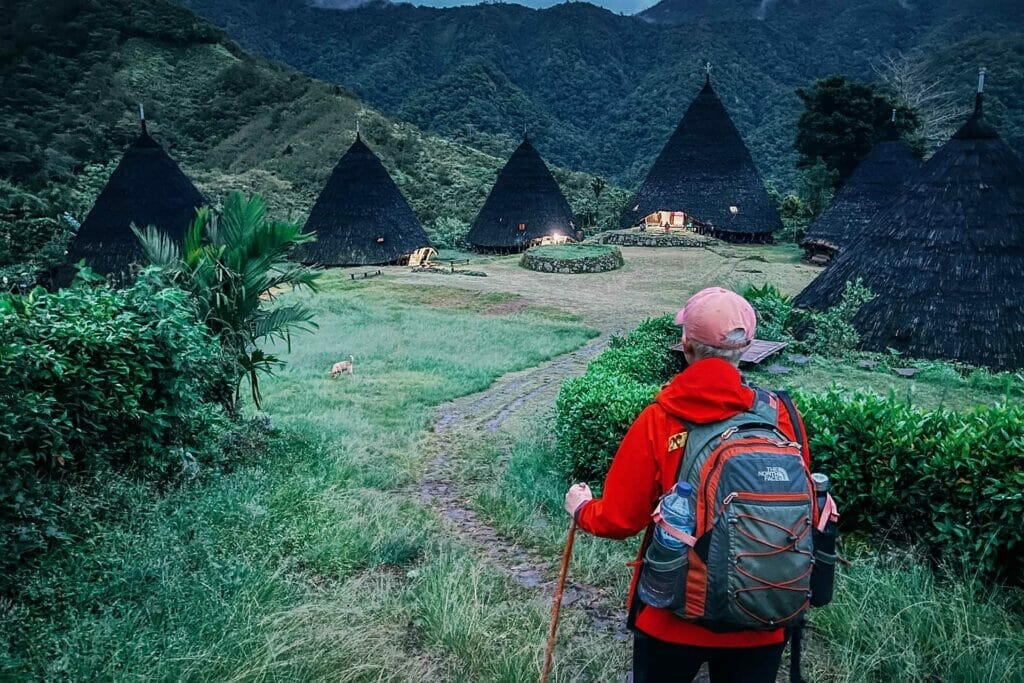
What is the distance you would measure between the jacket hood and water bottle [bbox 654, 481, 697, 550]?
0.18m

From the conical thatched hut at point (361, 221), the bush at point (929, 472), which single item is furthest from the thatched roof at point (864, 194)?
the bush at point (929, 472)

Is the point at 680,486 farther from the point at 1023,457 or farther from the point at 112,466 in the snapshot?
the point at 112,466

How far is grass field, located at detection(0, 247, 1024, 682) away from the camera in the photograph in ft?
8.68

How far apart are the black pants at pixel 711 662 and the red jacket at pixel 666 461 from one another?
3 cm

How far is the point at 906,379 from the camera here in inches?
319

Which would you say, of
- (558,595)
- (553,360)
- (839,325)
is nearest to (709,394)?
(558,595)

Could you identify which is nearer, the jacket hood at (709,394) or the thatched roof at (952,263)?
the jacket hood at (709,394)

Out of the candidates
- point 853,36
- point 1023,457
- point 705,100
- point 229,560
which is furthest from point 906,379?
point 853,36

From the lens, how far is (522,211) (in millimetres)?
26328

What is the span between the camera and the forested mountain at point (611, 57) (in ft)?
159

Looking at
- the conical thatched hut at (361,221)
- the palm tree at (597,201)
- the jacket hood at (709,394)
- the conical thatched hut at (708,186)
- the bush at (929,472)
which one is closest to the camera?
the jacket hood at (709,394)

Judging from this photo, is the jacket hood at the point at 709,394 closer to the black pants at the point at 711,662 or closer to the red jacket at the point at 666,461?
the red jacket at the point at 666,461

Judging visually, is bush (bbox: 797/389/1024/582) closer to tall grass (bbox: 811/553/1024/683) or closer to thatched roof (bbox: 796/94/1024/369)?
tall grass (bbox: 811/553/1024/683)

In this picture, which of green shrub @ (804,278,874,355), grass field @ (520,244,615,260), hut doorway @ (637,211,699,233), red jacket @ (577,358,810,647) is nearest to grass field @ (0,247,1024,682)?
red jacket @ (577,358,810,647)
